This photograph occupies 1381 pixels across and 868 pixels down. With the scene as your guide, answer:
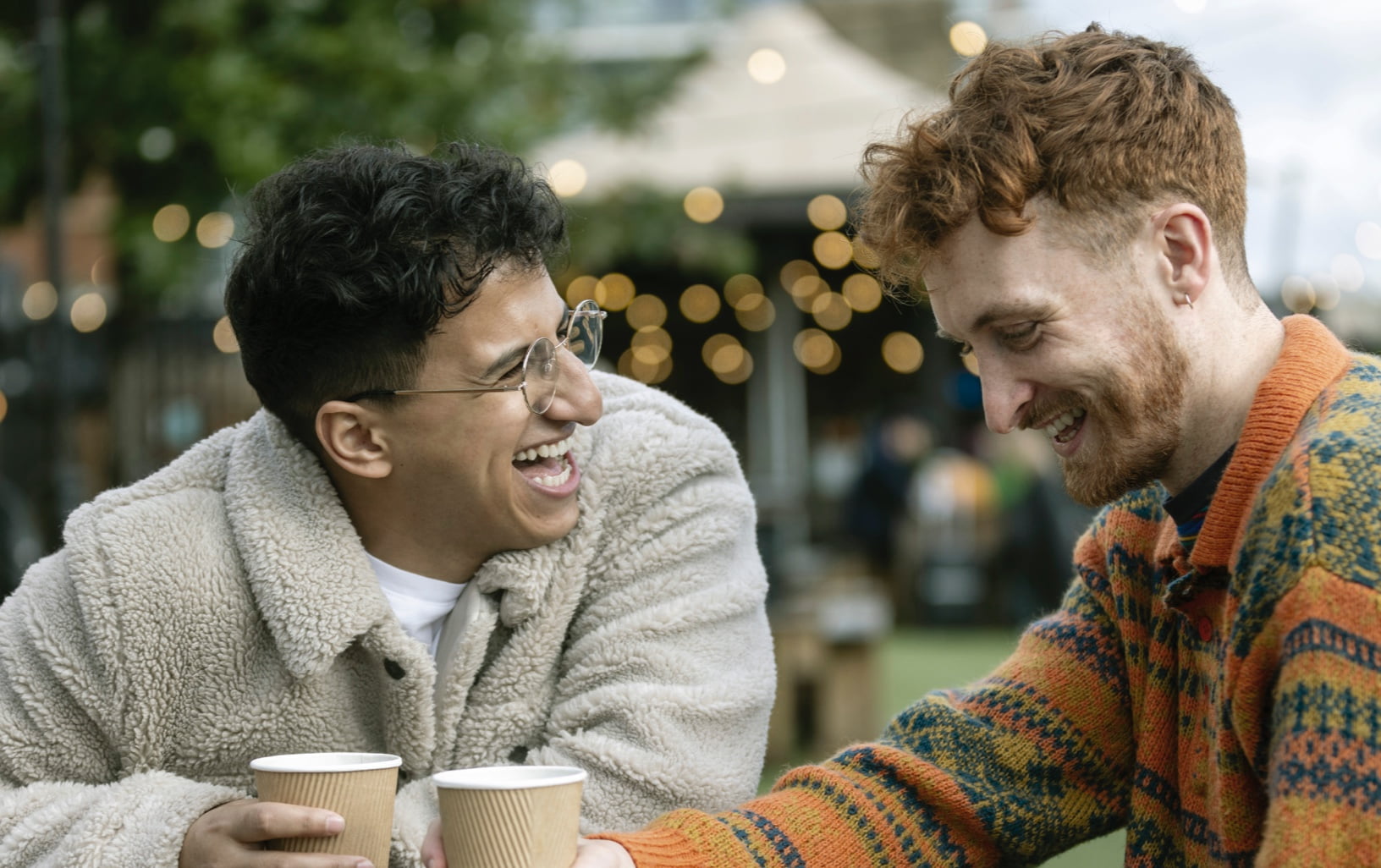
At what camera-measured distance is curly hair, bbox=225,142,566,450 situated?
233cm

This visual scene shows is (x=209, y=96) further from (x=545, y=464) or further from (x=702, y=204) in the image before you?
(x=545, y=464)

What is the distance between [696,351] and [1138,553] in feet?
54.1

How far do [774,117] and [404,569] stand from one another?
35.4 ft

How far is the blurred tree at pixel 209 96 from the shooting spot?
785 centimetres

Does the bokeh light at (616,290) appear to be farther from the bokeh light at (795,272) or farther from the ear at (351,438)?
the ear at (351,438)

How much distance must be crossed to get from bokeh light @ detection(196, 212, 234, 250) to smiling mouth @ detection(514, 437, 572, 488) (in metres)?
6.45

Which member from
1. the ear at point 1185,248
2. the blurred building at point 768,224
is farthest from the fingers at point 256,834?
the blurred building at point 768,224

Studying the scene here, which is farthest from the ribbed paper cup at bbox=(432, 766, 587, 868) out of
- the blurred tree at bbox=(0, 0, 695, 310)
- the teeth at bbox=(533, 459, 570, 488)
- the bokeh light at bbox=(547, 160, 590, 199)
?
the bokeh light at bbox=(547, 160, 590, 199)

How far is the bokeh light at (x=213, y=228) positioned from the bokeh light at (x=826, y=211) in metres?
6.51

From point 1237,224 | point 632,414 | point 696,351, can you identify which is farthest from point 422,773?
point 696,351

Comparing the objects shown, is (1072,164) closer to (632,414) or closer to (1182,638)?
(1182,638)

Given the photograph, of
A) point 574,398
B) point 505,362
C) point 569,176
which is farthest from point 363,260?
point 569,176

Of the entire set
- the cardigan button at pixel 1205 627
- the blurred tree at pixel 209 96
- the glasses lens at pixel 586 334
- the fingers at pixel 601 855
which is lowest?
the fingers at pixel 601 855

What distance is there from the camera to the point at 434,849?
1918mm
